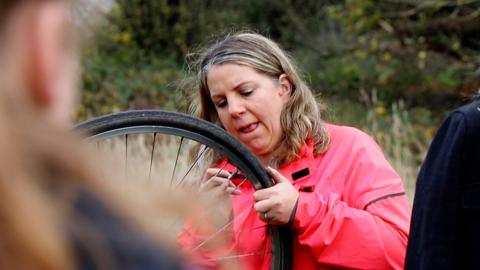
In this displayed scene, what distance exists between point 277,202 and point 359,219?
0.24m

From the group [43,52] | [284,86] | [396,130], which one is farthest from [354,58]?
[43,52]

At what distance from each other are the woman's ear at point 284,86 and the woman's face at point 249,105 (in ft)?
0.12

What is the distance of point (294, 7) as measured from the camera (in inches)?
644

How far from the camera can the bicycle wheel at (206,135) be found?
113 inches

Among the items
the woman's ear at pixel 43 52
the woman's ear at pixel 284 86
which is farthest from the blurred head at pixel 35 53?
the woman's ear at pixel 284 86

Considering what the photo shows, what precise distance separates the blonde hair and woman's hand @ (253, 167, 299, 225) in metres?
0.22

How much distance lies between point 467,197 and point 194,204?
6.37ft

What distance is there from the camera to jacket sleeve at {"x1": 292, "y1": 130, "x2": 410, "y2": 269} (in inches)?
112

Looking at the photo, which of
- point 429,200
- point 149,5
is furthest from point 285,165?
point 149,5

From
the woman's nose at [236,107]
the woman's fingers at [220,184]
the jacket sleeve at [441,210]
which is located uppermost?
the woman's nose at [236,107]

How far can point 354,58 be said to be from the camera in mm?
13539

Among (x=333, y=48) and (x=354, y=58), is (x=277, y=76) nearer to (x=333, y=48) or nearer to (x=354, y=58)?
(x=354, y=58)

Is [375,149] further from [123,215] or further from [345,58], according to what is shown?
[345,58]

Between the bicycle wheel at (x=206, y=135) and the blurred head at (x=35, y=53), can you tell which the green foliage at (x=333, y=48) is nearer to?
the bicycle wheel at (x=206, y=135)
